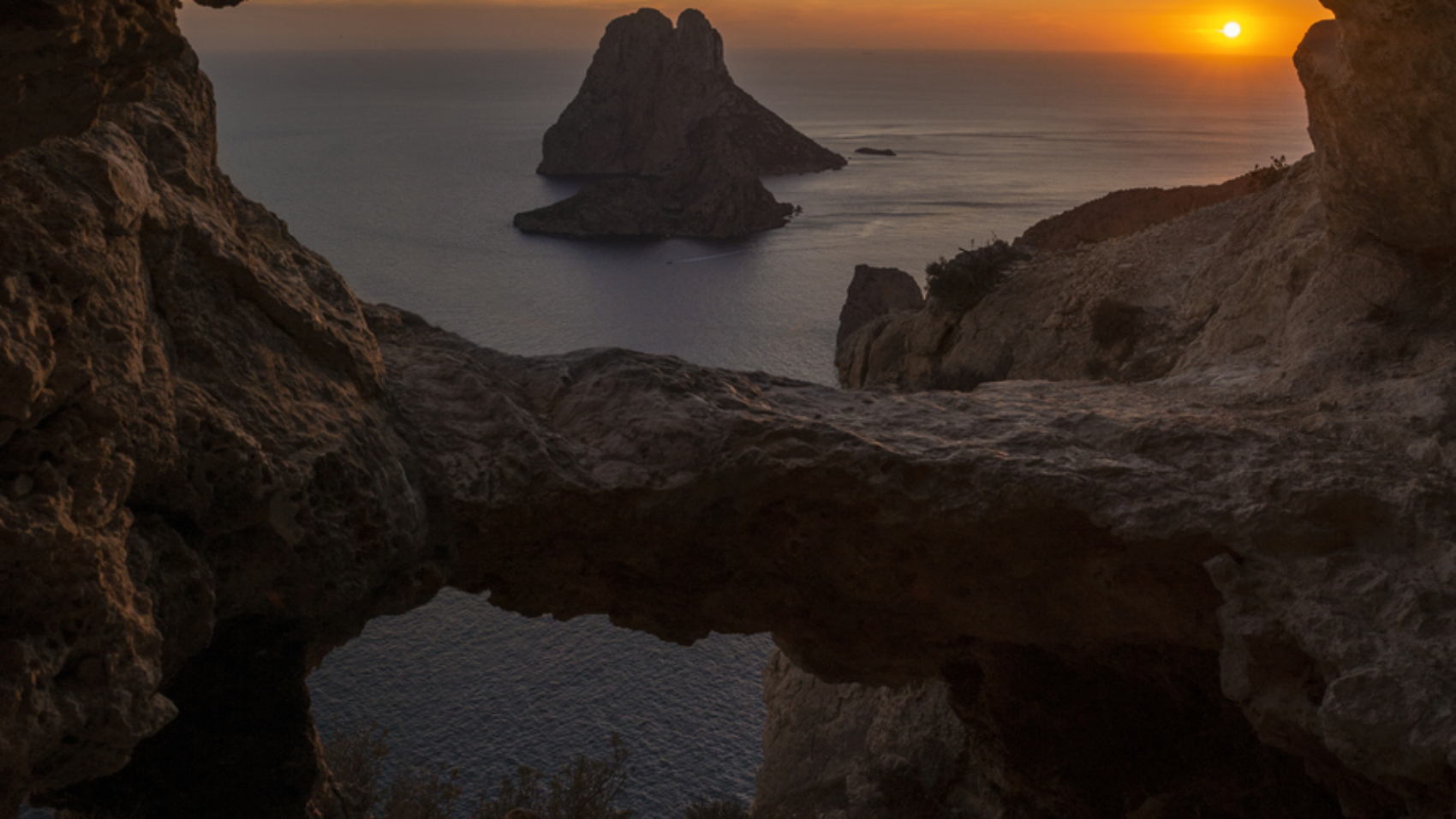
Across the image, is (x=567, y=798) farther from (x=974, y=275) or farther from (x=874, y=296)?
(x=874, y=296)

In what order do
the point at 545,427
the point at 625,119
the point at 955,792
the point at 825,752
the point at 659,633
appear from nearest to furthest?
the point at 545,427 < the point at 659,633 < the point at 955,792 < the point at 825,752 < the point at 625,119

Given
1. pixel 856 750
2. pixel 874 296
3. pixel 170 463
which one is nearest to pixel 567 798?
pixel 856 750

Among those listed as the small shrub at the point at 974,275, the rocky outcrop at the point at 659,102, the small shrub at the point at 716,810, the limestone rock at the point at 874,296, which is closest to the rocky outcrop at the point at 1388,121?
the small shrub at the point at 716,810

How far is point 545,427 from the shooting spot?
762 centimetres

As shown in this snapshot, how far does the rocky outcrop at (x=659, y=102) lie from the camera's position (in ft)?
272

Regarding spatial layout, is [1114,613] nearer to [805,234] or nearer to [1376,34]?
[1376,34]

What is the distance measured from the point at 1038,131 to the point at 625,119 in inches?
1680

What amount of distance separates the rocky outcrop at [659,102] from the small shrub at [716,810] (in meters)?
72.0

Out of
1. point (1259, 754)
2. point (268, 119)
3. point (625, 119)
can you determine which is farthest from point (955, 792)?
point (268, 119)

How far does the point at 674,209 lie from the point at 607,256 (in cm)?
960

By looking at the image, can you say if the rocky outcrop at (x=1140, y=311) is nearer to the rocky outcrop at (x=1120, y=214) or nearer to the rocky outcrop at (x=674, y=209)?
the rocky outcrop at (x=1120, y=214)

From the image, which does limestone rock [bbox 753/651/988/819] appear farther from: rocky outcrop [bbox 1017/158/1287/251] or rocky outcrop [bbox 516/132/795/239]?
rocky outcrop [bbox 516/132/795/239]

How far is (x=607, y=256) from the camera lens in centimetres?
5256

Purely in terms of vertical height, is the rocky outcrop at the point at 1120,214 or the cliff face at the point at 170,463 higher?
the rocky outcrop at the point at 1120,214
